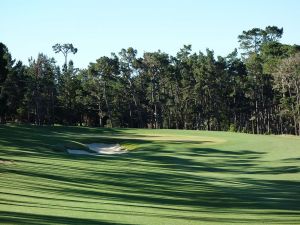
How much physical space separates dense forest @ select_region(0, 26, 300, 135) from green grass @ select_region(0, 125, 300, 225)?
2258 inches

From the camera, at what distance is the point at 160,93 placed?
10288cm

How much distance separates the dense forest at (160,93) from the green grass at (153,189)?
57.3m

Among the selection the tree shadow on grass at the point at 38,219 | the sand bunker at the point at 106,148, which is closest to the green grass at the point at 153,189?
the tree shadow on grass at the point at 38,219

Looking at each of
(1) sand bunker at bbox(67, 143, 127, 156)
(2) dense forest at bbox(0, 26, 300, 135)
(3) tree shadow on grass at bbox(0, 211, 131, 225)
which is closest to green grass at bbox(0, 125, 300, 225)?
(3) tree shadow on grass at bbox(0, 211, 131, 225)

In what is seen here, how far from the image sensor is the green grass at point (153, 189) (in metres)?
13.6

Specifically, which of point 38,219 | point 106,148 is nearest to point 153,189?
point 38,219

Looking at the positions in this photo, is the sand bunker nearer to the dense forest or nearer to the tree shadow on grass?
the tree shadow on grass

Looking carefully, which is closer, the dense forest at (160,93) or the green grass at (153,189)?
the green grass at (153,189)

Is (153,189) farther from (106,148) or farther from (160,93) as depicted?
(160,93)

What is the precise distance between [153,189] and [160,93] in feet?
271

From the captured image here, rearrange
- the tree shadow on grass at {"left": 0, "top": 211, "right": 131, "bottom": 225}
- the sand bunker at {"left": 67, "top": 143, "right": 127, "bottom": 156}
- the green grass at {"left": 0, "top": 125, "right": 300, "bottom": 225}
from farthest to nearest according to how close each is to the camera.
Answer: the sand bunker at {"left": 67, "top": 143, "right": 127, "bottom": 156} → the green grass at {"left": 0, "top": 125, "right": 300, "bottom": 225} → the tree shadow on grass at {"left": 0, "top": 211, "right": 131, "bottom": 225}

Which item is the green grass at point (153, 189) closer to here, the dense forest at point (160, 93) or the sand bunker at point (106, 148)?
the sand bunker at point (106, 148)

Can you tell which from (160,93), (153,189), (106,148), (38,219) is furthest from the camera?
(160,93)

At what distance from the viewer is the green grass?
44.5 feet
